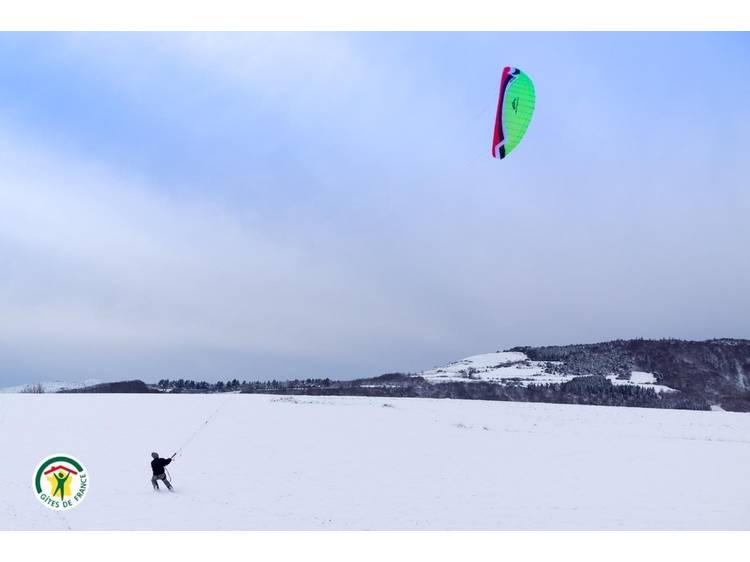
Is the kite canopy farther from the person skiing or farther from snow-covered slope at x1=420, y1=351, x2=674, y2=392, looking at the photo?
snow-covered slope at x1=420, y1=351, x2=674, y2=392

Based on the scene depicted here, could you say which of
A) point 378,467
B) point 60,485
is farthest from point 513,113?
point 60,485

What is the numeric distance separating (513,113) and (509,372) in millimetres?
73459

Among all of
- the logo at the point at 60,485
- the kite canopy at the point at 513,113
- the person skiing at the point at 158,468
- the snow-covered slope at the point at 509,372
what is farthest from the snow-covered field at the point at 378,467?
the snow-covered slope at the point at 509,372

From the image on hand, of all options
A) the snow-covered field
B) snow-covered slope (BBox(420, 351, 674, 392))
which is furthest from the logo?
snow-covered slope (BBox(420, 351, 674, 392))

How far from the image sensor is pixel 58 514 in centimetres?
1416

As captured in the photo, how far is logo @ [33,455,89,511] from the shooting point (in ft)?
49.3

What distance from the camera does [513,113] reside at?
2183 centimetres

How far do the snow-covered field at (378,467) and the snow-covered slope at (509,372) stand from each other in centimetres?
4293

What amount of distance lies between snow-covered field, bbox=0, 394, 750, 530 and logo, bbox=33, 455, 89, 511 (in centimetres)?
32

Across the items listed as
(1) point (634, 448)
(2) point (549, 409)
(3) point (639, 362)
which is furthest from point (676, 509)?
(3) point (639, 362)

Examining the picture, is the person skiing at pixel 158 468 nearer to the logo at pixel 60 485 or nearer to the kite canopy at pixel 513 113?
the logo at pixel 60 485

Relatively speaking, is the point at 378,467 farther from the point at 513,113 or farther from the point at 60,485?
the point at 513,113

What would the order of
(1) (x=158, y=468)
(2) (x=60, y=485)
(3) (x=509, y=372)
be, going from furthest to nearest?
1. (3) (x=509, y=372)
2. (1) (x=158, y=468)
3. (2) (x=60, y=485)
